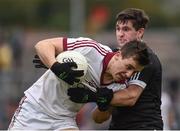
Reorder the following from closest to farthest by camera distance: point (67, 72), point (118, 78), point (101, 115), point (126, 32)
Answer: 1. point (67, 72)
2. point (118, 78)
3. point (126, 32)
4. point (101, 115)

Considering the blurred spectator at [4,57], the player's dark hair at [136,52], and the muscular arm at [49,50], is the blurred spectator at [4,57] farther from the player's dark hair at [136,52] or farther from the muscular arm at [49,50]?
the player's dark hair at [136,52]

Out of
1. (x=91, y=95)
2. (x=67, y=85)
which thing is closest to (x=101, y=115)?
(x=91, y=95)

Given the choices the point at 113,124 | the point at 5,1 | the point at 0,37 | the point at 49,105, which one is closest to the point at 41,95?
the point at 49,105

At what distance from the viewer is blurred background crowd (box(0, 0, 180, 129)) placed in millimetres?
19547

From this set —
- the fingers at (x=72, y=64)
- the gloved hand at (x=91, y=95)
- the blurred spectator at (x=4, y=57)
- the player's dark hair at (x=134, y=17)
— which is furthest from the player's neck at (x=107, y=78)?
the blurred spectator at (x=4, y=57)

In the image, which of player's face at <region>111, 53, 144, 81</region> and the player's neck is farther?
the player's neck

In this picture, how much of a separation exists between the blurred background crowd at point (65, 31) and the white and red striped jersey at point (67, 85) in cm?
509

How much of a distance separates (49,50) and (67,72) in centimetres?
33

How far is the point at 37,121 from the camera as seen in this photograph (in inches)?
342

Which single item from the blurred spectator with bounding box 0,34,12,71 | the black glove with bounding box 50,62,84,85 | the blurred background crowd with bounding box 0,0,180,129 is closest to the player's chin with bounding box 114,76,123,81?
the black glove with bounding box 50,62,84,85

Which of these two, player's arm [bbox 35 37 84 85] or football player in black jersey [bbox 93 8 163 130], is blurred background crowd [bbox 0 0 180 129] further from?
player's arm [bbox 35 37 84 85]

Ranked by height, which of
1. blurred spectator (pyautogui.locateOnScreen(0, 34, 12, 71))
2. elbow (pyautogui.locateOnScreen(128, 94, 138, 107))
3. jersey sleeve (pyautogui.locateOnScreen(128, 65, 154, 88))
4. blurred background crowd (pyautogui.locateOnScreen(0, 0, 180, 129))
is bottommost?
blurred background crowd (pyautogui.locateOnScreen(0, 0, 180, 129))

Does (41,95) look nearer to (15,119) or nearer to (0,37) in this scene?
(15,119)

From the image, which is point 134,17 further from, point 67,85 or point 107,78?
point 67,85
